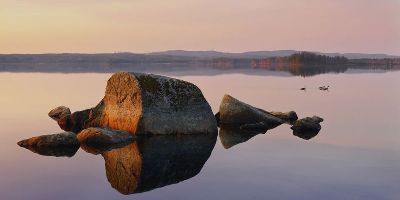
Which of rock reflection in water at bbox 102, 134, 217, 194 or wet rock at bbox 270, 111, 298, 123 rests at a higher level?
rock reflection in water at bbox 102, 134, 217, 194

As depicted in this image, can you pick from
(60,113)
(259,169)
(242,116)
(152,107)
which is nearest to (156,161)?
(259,169)

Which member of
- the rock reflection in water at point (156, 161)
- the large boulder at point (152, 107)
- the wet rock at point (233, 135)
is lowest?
the wet rock at point (233, 135)

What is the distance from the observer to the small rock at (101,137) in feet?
54.3

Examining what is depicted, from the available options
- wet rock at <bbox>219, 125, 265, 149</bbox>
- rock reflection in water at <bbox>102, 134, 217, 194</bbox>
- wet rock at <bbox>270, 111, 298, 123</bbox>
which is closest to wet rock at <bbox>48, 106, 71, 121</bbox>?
rock reflection in water at <bbox>102, 134, 217, 194</bbox>

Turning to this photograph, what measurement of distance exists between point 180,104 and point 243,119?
149 inches

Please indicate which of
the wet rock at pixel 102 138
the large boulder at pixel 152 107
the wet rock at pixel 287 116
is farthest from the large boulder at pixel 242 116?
the wet rock at pixel 102 138

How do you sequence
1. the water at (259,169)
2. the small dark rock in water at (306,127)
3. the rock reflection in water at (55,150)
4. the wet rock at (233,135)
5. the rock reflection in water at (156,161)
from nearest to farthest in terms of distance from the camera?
1. the water at (259,169)
2. the rock reflection in water at (156,161)
3. the rock reflection in water at (55,150)
4. the wet rock at (233,135)
5. the small dark rock in water at (306,127)

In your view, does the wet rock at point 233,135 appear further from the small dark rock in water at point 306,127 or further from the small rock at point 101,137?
the small rock at point 101,137

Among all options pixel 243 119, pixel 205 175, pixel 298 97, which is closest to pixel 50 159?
pixel 205 175

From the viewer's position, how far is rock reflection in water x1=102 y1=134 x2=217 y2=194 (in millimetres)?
11922

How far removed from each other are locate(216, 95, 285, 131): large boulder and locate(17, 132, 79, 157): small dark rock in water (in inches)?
286

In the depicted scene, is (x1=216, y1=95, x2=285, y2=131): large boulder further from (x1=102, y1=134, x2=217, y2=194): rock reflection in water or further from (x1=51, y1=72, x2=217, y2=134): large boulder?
(x1=102, y1=134, x2=217, y2=194): rock reflection in water

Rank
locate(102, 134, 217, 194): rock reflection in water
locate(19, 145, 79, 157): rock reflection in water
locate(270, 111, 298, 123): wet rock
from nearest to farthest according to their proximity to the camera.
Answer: locate(102, 134, 217, 194): rock reflection in water, locate(19, 145, 79, 157): rock reflection in water, locate(270, 111, 298, 123): wet rock

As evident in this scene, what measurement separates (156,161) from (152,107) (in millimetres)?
4478
